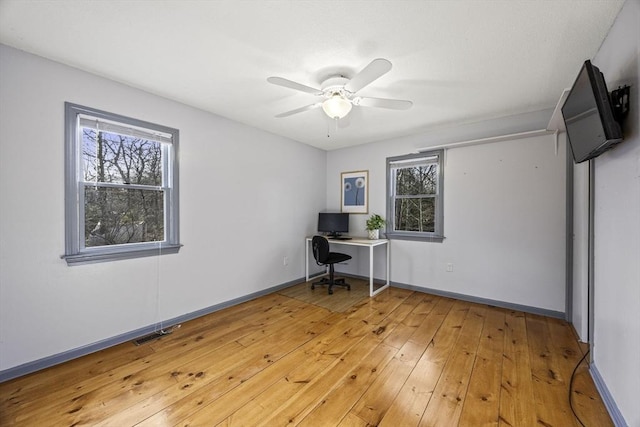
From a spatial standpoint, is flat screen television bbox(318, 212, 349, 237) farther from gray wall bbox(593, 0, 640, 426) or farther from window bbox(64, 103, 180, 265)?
gray wall bbox(593, 0, 640, 426)

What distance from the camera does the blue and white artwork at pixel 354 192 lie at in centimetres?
435

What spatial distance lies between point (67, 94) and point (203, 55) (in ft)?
3.97

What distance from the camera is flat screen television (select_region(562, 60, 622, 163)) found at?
51.2 inches

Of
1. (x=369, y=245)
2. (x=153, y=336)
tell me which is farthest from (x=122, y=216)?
(x=369, y=245)

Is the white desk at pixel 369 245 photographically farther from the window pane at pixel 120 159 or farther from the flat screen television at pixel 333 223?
the window pane at pixel 120 159

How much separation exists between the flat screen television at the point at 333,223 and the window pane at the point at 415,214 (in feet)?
2.75

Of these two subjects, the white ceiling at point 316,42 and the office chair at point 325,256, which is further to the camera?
the office chair at point 325,256

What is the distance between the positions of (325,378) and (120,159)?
2.66 m

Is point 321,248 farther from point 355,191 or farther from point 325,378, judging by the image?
point 325,378

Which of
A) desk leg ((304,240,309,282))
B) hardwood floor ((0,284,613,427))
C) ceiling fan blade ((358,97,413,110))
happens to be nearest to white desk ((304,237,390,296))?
desk leg ((304,240,309,282))

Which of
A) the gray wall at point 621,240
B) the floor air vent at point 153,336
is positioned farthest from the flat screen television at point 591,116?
the floor air vent at point 153,336

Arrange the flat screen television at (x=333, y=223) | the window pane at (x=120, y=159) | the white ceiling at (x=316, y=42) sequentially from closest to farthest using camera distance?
the white ceiling at (x=316, y=42), the window pane at (x=120, y=159), the flat screen television at (x=333, y=223)

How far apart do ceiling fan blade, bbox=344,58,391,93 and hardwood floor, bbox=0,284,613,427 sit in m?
A: 2.16

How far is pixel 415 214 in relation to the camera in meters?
3.90
